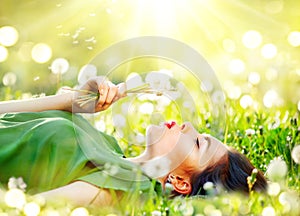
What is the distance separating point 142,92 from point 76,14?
1.07 m

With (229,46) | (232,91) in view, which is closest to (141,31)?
(229,46)

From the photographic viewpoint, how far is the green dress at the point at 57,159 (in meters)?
1.56

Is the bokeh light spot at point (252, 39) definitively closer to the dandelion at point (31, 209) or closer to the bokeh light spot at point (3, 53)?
the bokeh light spot at point (3, 53)

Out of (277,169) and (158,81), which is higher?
(158,81)

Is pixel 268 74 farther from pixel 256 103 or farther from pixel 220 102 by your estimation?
pixel 220 102

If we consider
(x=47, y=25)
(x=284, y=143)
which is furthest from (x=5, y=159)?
(x=47, y=25)

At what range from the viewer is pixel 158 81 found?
174 centimetres

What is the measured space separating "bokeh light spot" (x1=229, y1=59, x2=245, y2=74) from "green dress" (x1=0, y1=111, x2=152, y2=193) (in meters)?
0.98

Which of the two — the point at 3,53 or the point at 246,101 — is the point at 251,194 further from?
Answer: the point at 3,53

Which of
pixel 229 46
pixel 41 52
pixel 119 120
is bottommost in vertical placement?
pixel 41 52

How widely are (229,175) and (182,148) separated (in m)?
0.12

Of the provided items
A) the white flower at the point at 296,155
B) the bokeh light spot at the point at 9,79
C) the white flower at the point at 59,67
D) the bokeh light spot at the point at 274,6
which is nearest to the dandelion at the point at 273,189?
the white flower at the point at 296,155

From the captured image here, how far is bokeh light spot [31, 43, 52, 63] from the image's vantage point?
8.92 feet

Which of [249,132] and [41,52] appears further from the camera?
[41,52]
